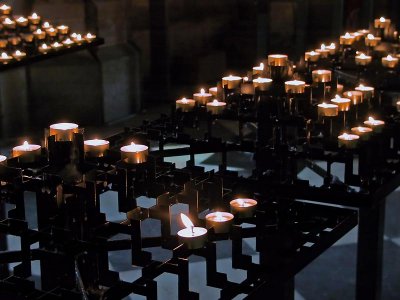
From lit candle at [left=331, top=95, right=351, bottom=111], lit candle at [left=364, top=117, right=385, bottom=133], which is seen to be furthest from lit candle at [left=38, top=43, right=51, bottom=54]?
lit candle at [left=364, top=117, right=385, bottom=133]

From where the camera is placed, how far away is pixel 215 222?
6.54 ft

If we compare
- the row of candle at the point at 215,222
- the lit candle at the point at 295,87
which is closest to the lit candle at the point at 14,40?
the lit candle at the point at 295,87

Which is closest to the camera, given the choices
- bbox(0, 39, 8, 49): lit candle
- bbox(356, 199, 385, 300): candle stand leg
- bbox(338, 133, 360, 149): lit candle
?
bbox(338, 133, 360, 149): lit candle

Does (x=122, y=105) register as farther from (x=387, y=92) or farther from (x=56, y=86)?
(x=387, y=92)

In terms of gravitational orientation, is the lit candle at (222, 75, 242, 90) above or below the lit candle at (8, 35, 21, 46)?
below

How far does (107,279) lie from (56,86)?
666 centimetres

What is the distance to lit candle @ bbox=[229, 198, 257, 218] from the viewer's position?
6.99ft

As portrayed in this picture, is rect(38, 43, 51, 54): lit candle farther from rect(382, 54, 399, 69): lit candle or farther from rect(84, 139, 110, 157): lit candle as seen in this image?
rect(84, 139, 110, 157): lit candle

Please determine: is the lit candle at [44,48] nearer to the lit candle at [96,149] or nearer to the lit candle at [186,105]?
the lit candle at [186,105]

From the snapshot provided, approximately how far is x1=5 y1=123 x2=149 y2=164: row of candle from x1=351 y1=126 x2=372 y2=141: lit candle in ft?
2.85

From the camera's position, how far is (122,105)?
880cm

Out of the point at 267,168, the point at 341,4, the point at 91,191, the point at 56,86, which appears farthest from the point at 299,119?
the point at 341,4

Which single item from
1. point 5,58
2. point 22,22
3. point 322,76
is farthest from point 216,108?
point 22,22

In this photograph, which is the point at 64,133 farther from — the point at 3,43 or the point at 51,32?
the point at 51,32
